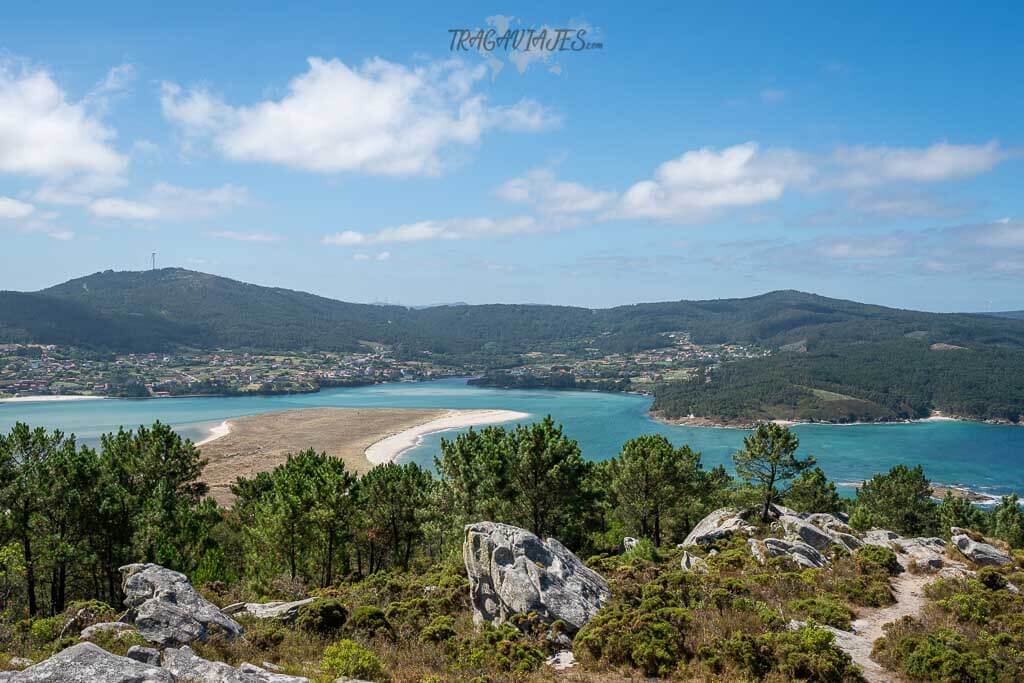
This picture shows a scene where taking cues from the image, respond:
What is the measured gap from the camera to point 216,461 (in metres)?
91.6

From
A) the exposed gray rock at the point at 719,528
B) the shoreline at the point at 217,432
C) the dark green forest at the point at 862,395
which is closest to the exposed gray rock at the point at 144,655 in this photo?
the exposed gray rock at the point at 719,528

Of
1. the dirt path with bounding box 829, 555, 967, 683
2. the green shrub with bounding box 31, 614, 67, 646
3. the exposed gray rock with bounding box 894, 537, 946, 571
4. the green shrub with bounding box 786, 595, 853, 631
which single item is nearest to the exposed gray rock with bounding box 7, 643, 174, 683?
the green shrub with bounding box 31, 614, 67, 646

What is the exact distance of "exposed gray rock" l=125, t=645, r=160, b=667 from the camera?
498 inches

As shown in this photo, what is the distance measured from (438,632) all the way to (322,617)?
144 inches

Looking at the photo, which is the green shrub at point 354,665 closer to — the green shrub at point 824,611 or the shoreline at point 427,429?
the green shrub at point 824,611

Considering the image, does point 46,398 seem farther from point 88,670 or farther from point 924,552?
point 924,552

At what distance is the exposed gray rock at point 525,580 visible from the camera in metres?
16.5

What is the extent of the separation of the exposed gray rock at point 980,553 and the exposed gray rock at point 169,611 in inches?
1126

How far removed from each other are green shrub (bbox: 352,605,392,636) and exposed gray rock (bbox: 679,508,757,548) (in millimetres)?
17679

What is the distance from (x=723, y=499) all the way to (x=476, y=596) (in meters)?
33.4

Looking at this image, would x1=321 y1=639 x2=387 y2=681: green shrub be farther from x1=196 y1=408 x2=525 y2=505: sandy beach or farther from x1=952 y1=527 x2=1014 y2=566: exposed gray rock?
x1=196 y1=408 x2=525 y2=505: sandy beach

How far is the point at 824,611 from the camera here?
1764cm

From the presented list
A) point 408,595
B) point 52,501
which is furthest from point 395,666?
point 52,501

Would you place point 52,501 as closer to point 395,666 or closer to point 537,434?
point 395,666
